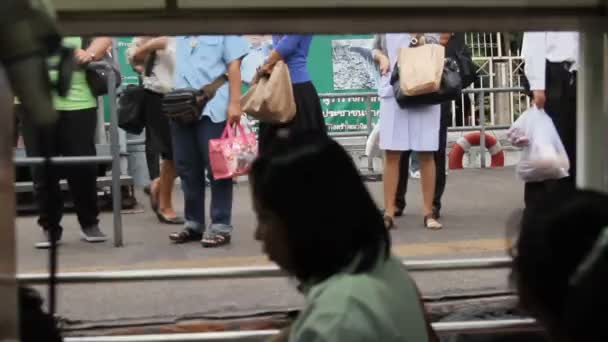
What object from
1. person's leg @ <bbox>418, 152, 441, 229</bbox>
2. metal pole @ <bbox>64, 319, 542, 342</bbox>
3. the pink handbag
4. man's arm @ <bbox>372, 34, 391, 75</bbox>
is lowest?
metal pole @ <bbox>64, 319, 542, 342</bbox>

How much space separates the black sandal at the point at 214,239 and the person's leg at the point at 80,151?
785mm

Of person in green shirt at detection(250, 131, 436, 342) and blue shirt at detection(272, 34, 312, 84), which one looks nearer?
person in green shirt at detection(250, 131, 436, 342)

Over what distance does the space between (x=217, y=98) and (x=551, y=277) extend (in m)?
4.56

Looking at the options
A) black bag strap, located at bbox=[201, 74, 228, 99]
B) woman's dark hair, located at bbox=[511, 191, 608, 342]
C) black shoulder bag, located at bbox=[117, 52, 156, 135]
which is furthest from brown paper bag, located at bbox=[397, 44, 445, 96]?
woman's dark hair, located at bbox=[511, 191, 608, 342]

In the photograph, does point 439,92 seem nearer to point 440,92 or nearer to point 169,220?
point 440,92

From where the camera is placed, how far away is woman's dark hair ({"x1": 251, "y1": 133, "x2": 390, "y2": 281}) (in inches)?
75.7

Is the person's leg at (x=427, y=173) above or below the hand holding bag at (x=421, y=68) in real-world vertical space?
below

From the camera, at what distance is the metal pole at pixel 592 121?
294 cm

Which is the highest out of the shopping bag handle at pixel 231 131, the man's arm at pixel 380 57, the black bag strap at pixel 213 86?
the man's arm at pixel 380 57

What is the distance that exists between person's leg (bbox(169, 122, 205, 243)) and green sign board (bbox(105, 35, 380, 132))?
4983 mm

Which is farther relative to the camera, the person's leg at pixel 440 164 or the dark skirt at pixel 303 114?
the person's leg at pixel 440 164

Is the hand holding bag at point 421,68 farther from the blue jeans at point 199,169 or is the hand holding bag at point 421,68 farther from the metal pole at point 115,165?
the metal pole at point 115,165

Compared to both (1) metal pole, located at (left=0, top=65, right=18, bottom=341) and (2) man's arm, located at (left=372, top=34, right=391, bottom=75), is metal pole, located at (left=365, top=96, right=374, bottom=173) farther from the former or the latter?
(1) metal pole, located at (left=0, top=65, right=18, bottom=341)

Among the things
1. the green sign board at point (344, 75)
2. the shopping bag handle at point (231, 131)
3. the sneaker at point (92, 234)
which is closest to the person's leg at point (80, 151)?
the sneaker at point (92, 234)
